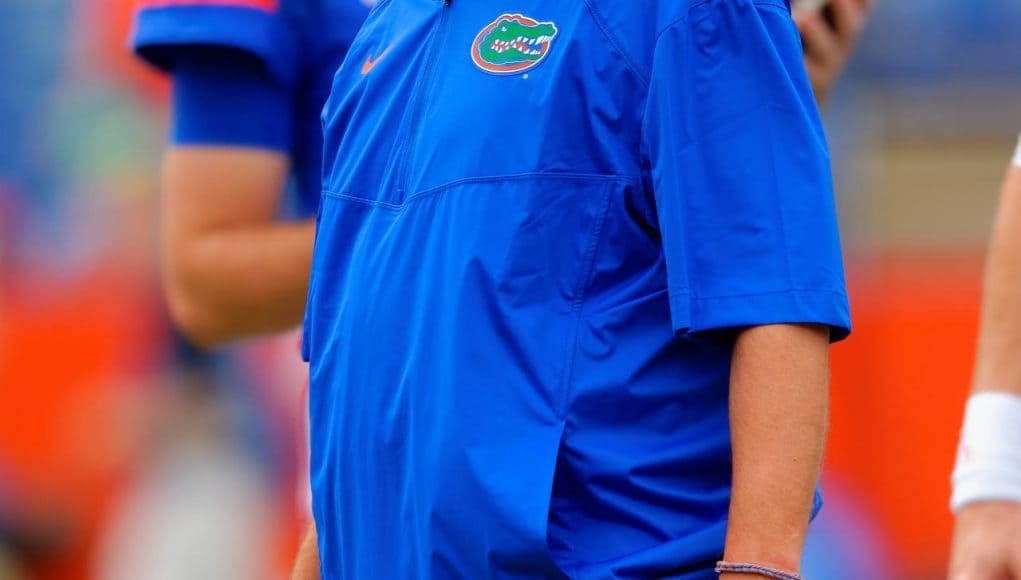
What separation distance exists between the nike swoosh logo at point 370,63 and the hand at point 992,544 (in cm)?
96

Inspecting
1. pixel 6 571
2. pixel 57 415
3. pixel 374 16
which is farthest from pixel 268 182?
pixel 6 571

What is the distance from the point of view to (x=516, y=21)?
1.55 meters

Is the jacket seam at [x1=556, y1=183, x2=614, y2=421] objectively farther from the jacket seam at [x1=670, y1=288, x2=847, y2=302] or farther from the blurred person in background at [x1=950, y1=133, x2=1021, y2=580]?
the blurred person in background at [x1=950, y1=133, x2=1021, y2=580]

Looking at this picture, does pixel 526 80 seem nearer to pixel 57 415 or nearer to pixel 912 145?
pixel 57 415

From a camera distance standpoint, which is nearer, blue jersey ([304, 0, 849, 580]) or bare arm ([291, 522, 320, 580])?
blue jersey ([304, 0, 849, 580])

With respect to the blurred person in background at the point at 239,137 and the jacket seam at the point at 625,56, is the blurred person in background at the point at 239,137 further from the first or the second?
the jacket seam at the point at 625,56

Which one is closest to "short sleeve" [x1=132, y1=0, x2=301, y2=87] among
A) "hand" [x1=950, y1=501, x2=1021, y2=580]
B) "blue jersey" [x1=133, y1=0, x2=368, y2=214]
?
"blue jersey" [x1=133, y1=0, x2=368, y2=214]

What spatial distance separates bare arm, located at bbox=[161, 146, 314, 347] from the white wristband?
987 mm

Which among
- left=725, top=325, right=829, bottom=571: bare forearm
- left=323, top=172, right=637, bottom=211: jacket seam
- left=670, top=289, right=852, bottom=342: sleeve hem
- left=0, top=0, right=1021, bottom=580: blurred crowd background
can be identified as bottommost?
left=0, top=0, right=1021, bottom=580: blurred crowd background

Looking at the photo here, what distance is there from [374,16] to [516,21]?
369 mm

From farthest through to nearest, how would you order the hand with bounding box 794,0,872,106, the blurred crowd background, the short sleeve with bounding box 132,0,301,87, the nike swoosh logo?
the blurred crowd background
the short sleeve with bounding box 132,0,301,87
the hand with bounding box 794,0,872,106
the nike swoosh logo

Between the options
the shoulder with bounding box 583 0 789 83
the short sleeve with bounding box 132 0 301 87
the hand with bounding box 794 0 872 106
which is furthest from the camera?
the short sleeve with bounding box 132 0 301 87

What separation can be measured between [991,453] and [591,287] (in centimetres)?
77

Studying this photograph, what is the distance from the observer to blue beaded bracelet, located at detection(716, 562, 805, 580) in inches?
53.2
